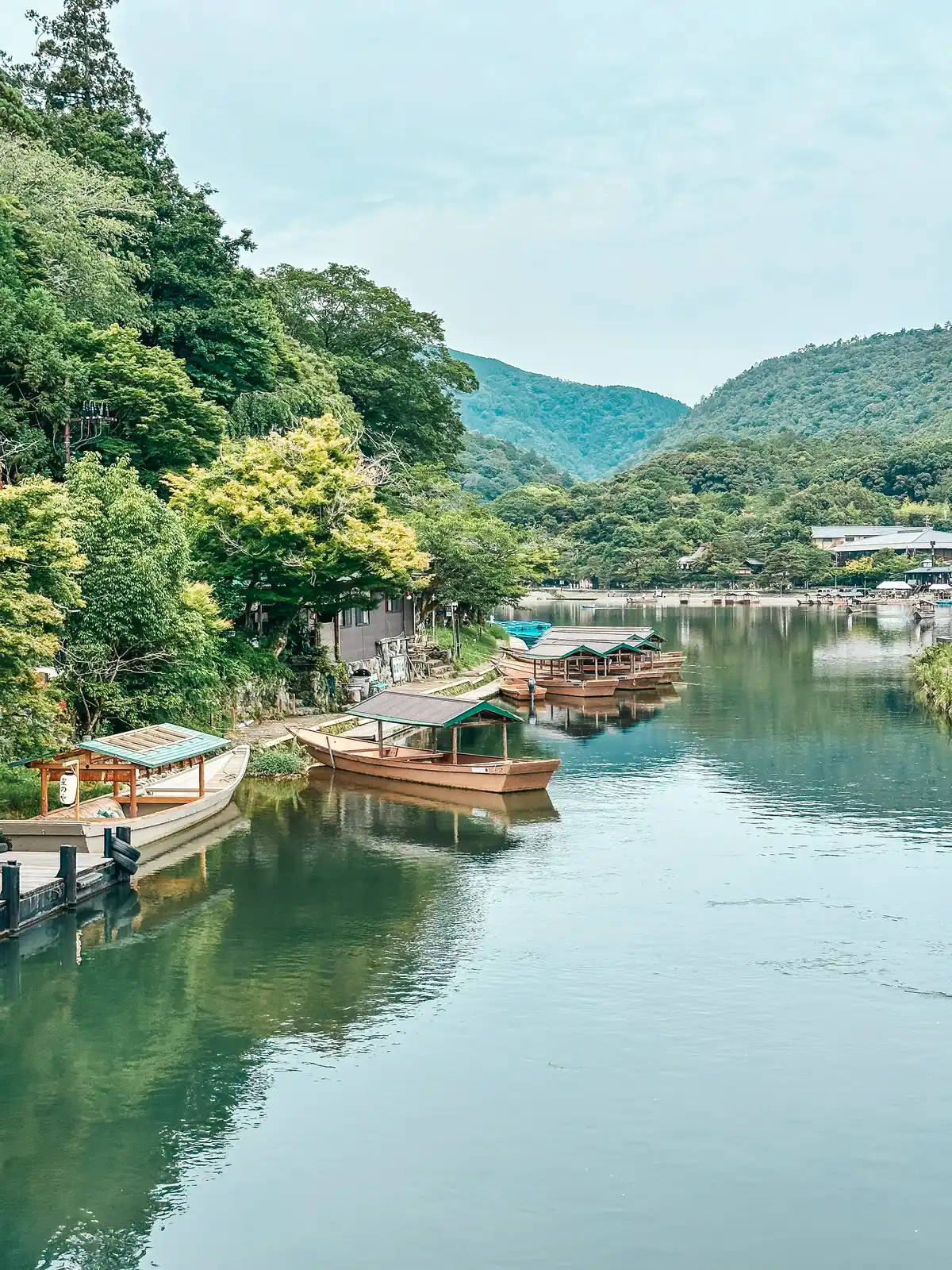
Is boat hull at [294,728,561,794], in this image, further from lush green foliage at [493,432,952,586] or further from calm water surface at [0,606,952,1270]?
lush green foliage at [493,432,952,586]

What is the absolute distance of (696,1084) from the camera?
16.7m

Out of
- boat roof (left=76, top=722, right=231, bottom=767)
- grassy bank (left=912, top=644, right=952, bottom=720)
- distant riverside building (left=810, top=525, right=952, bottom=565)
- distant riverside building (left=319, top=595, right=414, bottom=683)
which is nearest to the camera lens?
boat roof (left=76, top=722, right=231, bottom=767)

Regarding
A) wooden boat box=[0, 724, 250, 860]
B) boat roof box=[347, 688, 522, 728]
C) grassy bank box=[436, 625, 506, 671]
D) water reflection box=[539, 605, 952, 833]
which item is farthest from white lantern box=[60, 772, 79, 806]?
grassy bank box=[436, 625, 506, 671]

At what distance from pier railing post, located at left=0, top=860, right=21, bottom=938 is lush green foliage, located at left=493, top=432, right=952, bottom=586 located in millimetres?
128071

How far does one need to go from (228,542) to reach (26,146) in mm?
21189

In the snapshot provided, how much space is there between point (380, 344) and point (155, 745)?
51.3 m

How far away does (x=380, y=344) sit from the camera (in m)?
76.2

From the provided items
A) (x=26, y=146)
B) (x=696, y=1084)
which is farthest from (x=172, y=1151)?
(x=26, y=146)

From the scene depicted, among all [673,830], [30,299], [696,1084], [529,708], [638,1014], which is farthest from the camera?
[529,708]

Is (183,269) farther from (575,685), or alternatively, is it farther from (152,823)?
(152,823)

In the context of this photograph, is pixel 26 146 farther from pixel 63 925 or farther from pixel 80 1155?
pixel 80 1155

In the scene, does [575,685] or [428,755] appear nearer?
[428,755]

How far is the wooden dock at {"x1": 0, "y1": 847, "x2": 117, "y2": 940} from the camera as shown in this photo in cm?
2188

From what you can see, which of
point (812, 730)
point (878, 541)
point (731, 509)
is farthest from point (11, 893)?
point (731, 509)
